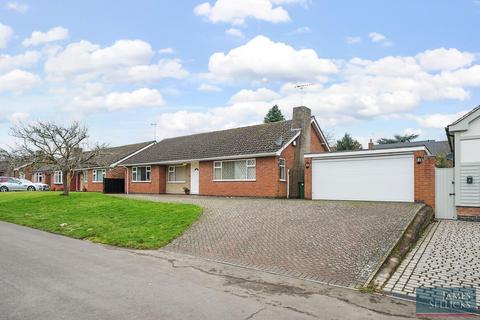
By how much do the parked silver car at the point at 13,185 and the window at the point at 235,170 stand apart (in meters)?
27.2

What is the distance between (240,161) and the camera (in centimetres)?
2378

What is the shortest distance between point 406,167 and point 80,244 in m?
13.8

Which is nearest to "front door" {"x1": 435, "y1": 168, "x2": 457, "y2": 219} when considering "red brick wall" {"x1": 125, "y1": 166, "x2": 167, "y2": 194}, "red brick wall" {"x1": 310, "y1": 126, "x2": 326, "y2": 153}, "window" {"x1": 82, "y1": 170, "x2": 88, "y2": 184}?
"red brick wall" {"x1": 310, "y1": 126, "x2": 326, "y2": 153}

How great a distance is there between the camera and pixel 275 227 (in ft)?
40.8

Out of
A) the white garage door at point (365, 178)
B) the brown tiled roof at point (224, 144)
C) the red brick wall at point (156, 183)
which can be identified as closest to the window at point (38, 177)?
the brown tiled roof at point (224, 144)

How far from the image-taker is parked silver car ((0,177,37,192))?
4019 centimetres

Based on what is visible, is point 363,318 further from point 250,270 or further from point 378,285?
point 250,270

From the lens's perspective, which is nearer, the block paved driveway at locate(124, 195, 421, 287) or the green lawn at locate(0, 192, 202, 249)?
the block paved driveway at locate(124, 195, 421, 287)

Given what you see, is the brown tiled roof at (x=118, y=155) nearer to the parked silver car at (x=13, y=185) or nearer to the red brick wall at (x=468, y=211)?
the parked silver car at (x=13, y=185)

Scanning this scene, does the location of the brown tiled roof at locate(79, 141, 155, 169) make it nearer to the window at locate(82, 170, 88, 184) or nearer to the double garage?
the window at locate(82, 170, 88, 184)

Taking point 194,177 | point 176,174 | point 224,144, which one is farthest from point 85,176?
point 224,144

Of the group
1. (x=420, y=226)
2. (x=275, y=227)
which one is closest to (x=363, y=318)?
(x=275, y=227)

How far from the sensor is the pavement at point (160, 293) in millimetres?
5559

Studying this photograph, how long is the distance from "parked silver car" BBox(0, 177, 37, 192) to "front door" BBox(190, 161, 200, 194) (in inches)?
961
